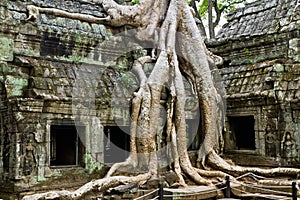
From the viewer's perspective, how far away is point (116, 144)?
8.52 m

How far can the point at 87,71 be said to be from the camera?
25.9ft

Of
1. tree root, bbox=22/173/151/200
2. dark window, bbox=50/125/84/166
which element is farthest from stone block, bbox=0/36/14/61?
tree root, bbox=22/173/151/200

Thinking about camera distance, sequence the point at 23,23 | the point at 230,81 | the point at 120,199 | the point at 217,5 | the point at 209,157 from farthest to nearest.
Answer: the point at 217,5 < the point at 230,81 < the point at 209,157 < the point at 23,23 < the point at 120,199

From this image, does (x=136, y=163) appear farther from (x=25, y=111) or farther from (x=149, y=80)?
(x=25, y=111)

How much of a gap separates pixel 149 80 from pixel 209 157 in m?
2.25

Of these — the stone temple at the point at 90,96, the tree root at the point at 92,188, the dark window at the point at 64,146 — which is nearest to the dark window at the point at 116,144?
the stone temple at the point at 90,96

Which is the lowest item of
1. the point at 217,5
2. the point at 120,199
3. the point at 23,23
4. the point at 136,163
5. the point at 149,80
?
the point at 120,199

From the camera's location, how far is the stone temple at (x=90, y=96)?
22.1 ft

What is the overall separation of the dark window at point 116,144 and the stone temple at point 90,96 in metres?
0.02

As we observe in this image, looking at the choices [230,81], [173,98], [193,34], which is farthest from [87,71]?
[230,81]

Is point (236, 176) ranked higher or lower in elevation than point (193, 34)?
lower

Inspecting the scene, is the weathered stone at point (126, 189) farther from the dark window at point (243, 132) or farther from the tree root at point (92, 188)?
the dark window at point (243, 132)

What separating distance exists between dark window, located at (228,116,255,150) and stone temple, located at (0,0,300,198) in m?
0.03

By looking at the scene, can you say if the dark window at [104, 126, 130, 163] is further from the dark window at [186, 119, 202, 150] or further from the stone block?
the stone block
